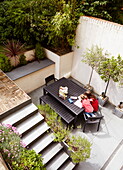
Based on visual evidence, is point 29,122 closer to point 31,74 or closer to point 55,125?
point 55,125

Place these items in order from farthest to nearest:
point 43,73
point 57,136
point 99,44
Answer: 1. point 43,73
2. point 99,44
3. point 57,136

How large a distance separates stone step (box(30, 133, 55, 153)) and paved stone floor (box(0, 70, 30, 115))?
123cm

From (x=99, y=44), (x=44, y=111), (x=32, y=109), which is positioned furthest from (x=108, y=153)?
(x=99, y=44)

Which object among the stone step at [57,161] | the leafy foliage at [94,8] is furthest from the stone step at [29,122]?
the leafy foliage at [94,8]

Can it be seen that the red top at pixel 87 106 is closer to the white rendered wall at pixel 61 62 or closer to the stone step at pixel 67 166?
the stone step at pixel 67 166

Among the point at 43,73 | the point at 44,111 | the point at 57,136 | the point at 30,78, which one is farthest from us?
the point at 43,73

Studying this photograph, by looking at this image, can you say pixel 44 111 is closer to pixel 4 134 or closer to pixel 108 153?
pixel 4 134

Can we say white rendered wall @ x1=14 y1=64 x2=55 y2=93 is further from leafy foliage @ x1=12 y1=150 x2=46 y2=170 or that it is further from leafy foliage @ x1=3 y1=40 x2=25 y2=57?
leafy foliage @ x1=12 y1=150 x2=46 y2=170

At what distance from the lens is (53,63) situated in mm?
6090

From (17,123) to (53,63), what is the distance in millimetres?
3302

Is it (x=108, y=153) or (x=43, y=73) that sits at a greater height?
(x=43, y=73)

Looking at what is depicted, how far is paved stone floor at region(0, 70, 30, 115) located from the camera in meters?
3.80

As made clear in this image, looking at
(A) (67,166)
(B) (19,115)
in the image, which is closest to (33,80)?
(B) (19,115)

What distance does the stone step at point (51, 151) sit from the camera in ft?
11.4
